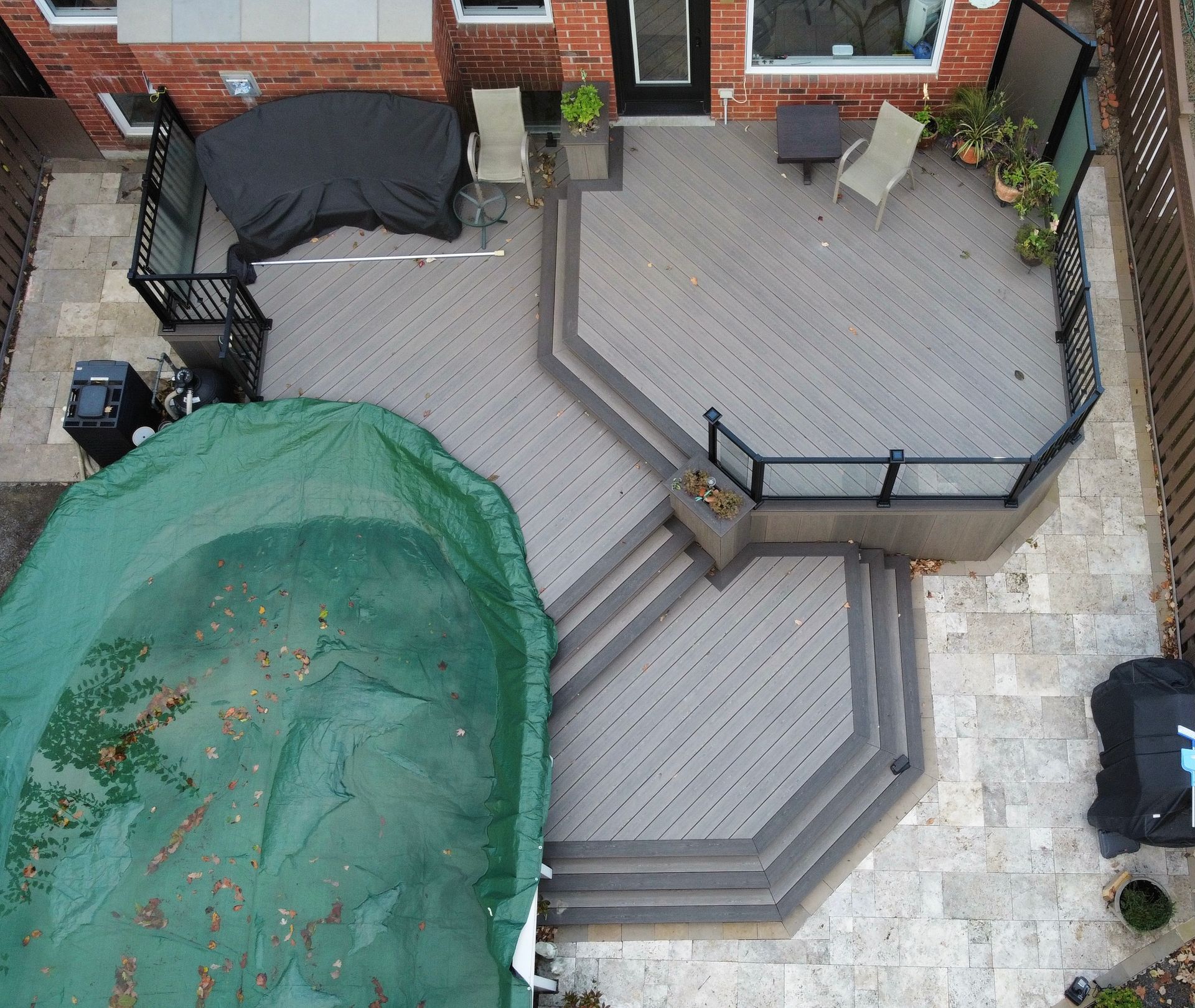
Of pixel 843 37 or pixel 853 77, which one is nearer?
pixel 843 37

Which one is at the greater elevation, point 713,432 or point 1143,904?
point 713,432

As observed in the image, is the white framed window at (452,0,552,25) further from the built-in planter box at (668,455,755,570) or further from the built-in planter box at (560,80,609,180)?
the built-in planter box at (668,455,755,570)

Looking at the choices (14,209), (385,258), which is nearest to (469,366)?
(385,258)

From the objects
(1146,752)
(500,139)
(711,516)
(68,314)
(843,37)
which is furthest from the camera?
(68,314)

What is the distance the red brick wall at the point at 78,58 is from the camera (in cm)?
1084

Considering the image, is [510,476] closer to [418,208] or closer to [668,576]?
[668,576]

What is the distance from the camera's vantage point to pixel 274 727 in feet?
31.7

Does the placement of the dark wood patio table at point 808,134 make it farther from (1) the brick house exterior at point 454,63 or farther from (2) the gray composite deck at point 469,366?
(2) the gray composite deck at point 469,366

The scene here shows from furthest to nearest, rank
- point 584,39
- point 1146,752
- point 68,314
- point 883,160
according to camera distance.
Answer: point 68,314
point 883,160
point 584,39
point 1146,752

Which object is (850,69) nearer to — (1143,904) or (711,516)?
(711,516)

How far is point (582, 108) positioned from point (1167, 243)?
18.5ft

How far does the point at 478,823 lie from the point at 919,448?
15.8 feet

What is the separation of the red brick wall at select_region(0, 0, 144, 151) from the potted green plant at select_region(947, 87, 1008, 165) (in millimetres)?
7902

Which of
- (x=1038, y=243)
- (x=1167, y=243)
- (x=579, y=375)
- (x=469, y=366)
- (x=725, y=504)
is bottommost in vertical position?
(x=725, y=504)
